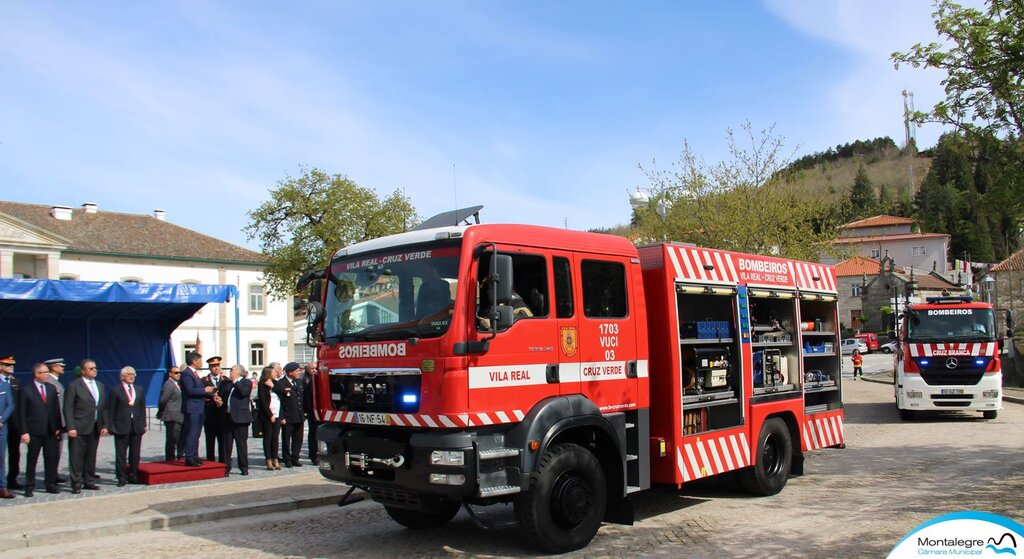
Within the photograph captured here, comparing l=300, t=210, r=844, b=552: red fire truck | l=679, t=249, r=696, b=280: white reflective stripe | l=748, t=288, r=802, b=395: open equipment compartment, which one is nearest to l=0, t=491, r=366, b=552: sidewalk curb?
l=300, t=210, r=844, b=552: red fire truck

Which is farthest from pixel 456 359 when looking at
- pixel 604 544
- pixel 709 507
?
pixel 709 507

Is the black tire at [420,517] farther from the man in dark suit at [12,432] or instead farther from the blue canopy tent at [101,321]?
the blue canopy tent at [101,321]

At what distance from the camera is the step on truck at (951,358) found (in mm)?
17953

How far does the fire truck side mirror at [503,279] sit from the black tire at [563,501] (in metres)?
1.45

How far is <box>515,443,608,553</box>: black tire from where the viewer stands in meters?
6.77

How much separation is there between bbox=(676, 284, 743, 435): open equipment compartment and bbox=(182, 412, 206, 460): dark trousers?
7.95m

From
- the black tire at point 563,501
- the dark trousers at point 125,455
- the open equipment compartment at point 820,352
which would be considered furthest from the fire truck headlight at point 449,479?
the dark trousers at point 125,455

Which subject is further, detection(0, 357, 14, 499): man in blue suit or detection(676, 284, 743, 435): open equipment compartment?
detection(0, 357, 14, 499): man in blue suit

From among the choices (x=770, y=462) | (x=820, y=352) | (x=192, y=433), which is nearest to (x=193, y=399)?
(x=192, y=433)

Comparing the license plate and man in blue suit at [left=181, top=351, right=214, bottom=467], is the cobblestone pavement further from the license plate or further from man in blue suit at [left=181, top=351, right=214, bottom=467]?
man in blue suit at [left=181, top=351, right=214, bottom=467]

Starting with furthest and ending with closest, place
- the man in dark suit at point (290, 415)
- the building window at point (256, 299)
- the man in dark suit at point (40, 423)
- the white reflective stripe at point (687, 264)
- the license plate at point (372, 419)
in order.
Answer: the building window at point (256, 299)
the man in dark suit at point (290, 415)
the man in dark suit at point (40, 423)
the white reflective stripe at point (687, 264)
the license plate at point (372, 419)

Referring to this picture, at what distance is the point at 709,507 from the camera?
9305mm

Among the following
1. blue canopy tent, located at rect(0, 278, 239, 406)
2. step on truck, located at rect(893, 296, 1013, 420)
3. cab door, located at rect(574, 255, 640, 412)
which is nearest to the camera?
cab door, located at rect(574, 255, 640, 412)

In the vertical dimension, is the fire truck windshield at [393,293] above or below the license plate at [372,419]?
above
